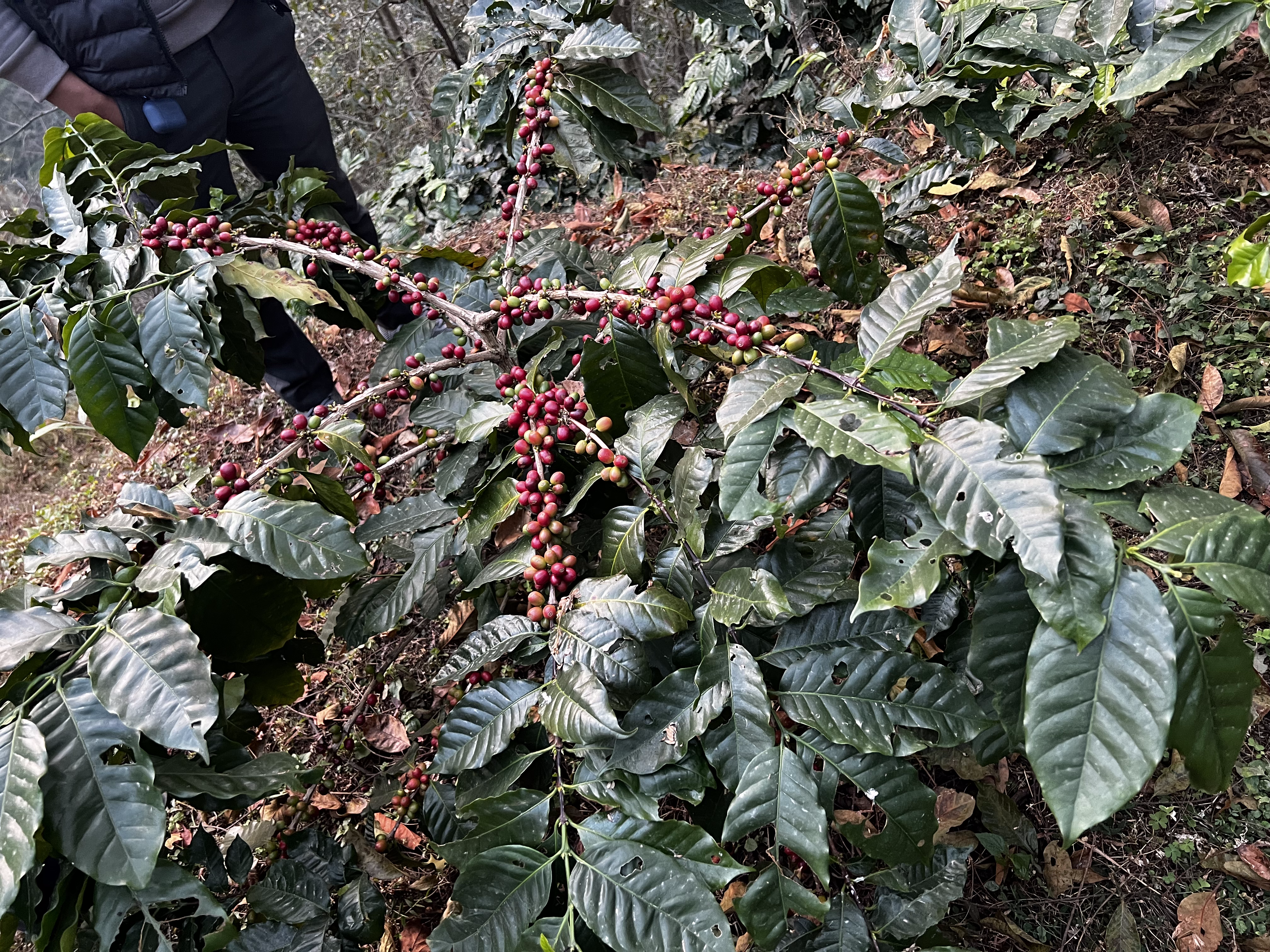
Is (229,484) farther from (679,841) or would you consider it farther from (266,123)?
(266,123)

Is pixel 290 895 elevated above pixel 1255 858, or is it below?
above

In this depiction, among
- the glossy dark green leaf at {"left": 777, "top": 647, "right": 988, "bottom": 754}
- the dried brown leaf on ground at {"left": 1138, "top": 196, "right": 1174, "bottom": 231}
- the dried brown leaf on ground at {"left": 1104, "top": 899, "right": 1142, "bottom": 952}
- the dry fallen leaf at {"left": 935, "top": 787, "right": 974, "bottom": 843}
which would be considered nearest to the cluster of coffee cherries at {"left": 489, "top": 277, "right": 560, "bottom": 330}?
the glossy dark green leaf at {"left": 777, "top": 647, "right": 988, "bottom": 754}

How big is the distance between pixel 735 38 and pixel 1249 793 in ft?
10.7

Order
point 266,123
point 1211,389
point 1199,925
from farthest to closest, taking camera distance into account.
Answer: point 266,123 → point 1211,389 → point 1199,925

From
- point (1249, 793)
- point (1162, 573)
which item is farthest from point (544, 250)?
point (1249, 793)

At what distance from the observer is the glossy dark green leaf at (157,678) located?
0.82 m

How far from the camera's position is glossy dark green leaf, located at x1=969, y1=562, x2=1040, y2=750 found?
729mm

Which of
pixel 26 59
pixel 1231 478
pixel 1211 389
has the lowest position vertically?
pixel 1231 478

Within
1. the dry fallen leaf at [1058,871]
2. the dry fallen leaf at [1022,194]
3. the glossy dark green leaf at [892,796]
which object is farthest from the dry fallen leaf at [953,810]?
the dry fallen leaf at [1022,194]

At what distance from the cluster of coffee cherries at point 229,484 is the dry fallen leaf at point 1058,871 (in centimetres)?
169

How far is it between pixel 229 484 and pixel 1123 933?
183 cm

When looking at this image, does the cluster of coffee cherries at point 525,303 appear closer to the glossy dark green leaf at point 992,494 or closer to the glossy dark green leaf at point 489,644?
the glossy dark green leaf at point 489,644

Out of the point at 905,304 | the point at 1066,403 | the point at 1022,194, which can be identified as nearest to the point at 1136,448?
the point at 1066,403

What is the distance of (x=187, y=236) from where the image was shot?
4.86 feet
